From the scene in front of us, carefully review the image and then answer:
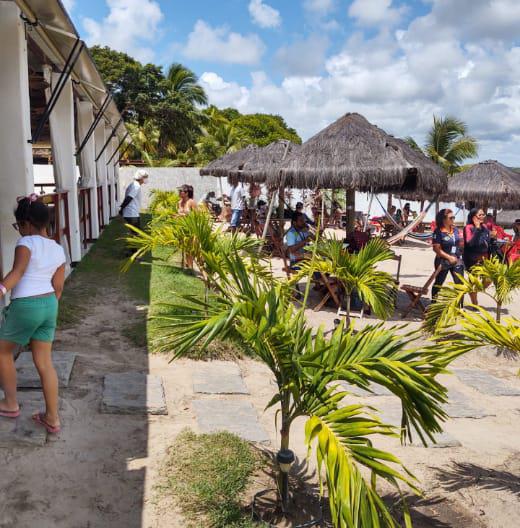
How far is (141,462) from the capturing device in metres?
3.12

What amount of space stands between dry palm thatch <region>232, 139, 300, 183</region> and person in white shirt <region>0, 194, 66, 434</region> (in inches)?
356

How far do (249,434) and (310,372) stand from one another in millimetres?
1348

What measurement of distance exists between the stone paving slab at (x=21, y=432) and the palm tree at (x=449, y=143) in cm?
2196

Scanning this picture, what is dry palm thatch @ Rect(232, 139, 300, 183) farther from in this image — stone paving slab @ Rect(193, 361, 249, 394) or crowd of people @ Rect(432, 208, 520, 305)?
stone paving slab @ Rect(193, 361, 249, 394)

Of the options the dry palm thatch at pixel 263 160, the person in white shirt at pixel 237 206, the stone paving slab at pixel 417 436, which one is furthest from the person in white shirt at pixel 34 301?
the person in white shirt at pixel 237 206

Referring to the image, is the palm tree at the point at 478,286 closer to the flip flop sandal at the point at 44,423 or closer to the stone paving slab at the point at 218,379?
the stone paving slab at the point at 218,379

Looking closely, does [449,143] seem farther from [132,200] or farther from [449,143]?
[132,200]

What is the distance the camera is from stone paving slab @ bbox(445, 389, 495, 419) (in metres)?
4.47

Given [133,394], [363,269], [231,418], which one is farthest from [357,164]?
[133,394]

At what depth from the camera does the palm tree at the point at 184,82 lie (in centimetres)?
3328

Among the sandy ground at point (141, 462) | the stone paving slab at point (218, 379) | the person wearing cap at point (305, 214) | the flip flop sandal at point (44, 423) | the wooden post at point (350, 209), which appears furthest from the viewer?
the person wearing cap at point (305, 214)

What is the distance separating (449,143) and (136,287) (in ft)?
61.6

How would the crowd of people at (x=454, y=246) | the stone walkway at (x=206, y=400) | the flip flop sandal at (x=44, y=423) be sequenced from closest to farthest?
1. the flip flop sandal at (x=44, y=423)
2. the stone walkway at (x=206, y=400)
3. the crowd of people at (x=454, y=246)

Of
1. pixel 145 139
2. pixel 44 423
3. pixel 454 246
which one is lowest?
pixel 44 423
